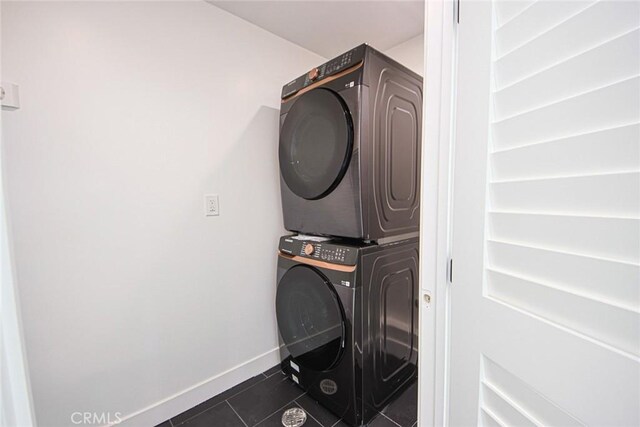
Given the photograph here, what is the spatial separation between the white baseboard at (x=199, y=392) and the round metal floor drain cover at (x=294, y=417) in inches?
16.4

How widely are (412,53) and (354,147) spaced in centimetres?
122

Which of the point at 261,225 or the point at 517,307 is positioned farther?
the point at 261,225

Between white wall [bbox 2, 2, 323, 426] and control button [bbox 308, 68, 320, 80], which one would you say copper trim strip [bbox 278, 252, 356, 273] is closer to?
white wall [bbox 2, 2, 323, 426]

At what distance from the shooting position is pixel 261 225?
1.83 metres

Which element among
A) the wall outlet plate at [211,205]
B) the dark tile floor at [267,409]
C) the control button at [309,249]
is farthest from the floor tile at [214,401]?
the wall outlet plate at [211,205]

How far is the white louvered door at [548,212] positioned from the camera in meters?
0.38

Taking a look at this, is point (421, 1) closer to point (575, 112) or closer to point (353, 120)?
point (353, 120)

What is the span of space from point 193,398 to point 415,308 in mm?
1425

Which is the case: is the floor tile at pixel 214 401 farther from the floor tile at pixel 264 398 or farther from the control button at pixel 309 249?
the control button at pixel 309 249

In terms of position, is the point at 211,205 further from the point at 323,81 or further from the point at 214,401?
the point at 214,401

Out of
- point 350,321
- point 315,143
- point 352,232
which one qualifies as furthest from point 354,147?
point 350,321

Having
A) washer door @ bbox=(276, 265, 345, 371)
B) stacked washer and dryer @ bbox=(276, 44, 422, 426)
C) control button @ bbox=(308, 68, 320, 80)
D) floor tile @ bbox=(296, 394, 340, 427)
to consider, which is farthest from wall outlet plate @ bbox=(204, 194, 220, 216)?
floor tile @ bbox=(296, 394, 340, 427)

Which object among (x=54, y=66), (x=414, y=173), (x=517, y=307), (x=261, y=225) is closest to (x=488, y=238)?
(x=517, y=307)

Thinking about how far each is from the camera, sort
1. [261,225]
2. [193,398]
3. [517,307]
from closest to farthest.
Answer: [517,307], [193,398], [261,225]
